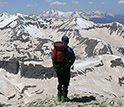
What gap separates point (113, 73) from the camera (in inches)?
2650

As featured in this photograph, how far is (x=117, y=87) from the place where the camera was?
61062mm

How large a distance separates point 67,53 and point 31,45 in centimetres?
17672

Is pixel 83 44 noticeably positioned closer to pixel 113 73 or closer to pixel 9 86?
pixel 113 73

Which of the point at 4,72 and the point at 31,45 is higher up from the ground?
the point at 31,45

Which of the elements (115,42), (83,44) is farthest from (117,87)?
(115,42)

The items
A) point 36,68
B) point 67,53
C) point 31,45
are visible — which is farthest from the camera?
point 31,45

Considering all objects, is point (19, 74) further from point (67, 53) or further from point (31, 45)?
point (31, 45)

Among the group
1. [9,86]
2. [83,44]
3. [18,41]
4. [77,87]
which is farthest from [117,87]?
[18,41]

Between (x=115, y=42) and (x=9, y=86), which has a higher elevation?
(x=115, y=42)

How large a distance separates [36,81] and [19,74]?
13446mm

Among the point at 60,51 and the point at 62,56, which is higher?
the point at 60,51

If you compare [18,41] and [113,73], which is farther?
[18,41]

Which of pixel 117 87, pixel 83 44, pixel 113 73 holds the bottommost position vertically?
pixel 117 87

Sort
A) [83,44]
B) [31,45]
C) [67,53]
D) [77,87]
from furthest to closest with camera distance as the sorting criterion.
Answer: [31,45] < [83,44] < [77,87] < [67,53]
